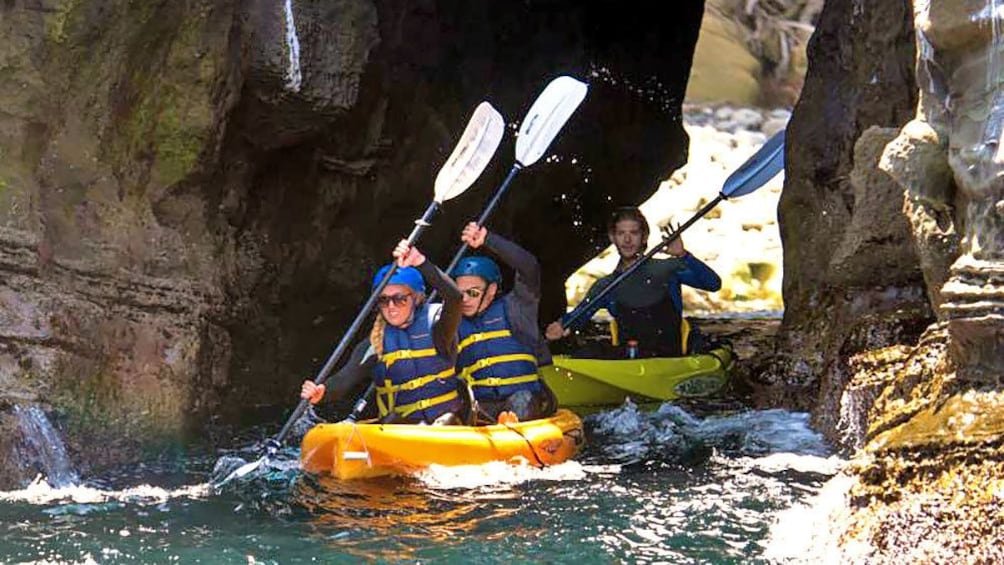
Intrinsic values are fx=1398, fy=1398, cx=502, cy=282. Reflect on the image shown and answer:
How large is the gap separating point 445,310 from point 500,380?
0.81 metres

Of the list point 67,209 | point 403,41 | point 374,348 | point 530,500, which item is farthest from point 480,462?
point 403,41

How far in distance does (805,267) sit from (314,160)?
2954 millimetres

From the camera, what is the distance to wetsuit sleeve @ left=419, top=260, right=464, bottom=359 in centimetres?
616

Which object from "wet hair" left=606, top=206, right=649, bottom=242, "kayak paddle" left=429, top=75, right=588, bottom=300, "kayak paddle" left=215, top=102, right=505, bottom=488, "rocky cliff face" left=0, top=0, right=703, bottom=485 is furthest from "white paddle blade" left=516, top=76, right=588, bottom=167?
"wet hair" left=606, top=206, right=649, bottom=242

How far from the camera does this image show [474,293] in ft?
23.2

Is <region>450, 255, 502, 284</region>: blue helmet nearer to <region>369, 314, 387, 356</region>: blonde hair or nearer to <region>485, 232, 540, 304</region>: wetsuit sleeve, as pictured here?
<region>485, 232, 540, 304</region>: wetsuit sleeve

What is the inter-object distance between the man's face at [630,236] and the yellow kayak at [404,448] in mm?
2668

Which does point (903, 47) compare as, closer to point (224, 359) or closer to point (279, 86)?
point (279, 86)

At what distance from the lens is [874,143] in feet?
22.2

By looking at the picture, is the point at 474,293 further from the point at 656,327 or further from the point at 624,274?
the point at 656,327

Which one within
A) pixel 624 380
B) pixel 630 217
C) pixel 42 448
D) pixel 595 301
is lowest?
pixel 42 448

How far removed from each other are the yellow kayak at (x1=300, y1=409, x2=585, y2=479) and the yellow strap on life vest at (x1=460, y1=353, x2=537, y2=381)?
0.65 m

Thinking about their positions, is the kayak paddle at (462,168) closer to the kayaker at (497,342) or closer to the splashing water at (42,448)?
the kayaker at (497,342)

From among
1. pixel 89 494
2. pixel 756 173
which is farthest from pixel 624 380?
pixel 89 494
